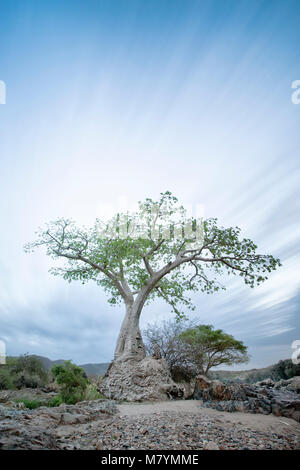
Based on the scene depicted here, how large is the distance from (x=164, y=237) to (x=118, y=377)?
21.6 ft

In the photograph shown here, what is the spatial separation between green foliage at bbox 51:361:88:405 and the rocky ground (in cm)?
290

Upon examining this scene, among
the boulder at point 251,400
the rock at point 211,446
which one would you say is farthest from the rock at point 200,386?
the rock at point 211,446

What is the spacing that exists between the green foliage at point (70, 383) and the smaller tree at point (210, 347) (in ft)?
20.9

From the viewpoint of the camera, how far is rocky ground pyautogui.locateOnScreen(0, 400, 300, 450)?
10.0 feet

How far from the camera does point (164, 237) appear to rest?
1266 centimetres

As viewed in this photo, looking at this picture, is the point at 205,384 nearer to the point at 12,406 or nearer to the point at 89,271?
the point at 12,406

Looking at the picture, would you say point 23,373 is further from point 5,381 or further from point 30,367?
point 5,381

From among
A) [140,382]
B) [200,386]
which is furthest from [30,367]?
[200,386]

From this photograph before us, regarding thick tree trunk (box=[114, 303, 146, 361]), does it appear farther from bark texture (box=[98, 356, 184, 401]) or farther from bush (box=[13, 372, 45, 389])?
bush (box=[13, 372, 45, 389])

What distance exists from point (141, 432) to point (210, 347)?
1168 cm

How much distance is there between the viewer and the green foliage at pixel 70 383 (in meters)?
7.60

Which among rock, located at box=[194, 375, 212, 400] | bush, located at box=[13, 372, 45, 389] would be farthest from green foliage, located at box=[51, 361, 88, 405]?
bush, located at box=[13, 372, 45, 389]

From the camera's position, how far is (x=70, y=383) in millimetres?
7883
